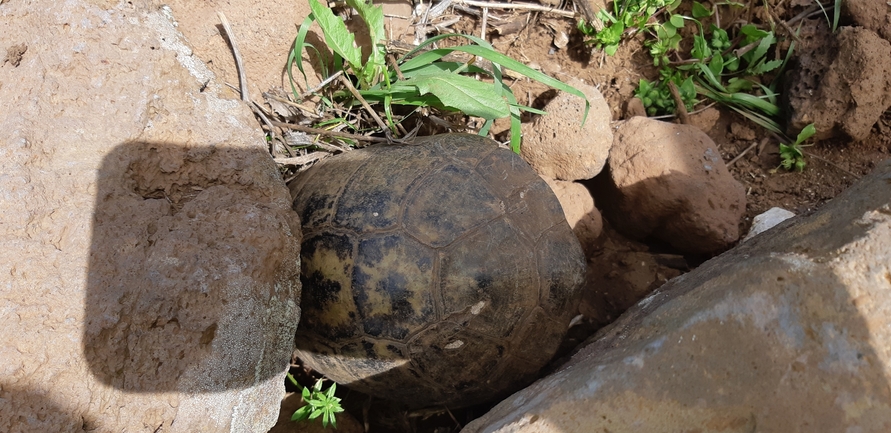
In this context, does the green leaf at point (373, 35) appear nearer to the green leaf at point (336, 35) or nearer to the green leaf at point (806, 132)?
the green leaf at point (336, 35)

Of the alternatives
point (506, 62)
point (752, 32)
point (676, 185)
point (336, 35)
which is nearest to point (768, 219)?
point (676, 185)

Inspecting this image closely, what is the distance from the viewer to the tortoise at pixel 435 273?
1911 millimetres

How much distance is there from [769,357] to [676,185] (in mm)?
1487

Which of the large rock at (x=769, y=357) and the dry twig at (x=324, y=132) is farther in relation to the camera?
the dry twig at (x=324, y=132)

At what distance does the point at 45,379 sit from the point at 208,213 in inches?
24.0

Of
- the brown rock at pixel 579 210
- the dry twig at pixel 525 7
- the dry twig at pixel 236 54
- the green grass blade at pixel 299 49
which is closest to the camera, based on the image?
the dry twig at pixel 236 54

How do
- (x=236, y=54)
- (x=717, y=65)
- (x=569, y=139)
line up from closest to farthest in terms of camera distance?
(x=236, y=54), (x=569, y=139), (x=717, y=65)

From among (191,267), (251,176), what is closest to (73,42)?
(251,176)

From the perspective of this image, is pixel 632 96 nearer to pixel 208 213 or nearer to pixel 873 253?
pixel 873 253

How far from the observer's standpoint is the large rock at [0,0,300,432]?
148 centimetres

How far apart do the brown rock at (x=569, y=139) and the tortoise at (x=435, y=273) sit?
651mm

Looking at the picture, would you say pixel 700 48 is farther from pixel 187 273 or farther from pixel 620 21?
pixel 187 273

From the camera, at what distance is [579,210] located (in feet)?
9.35

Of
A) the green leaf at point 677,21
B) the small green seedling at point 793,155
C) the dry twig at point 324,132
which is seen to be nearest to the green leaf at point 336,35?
the dry twig at point 324,132
